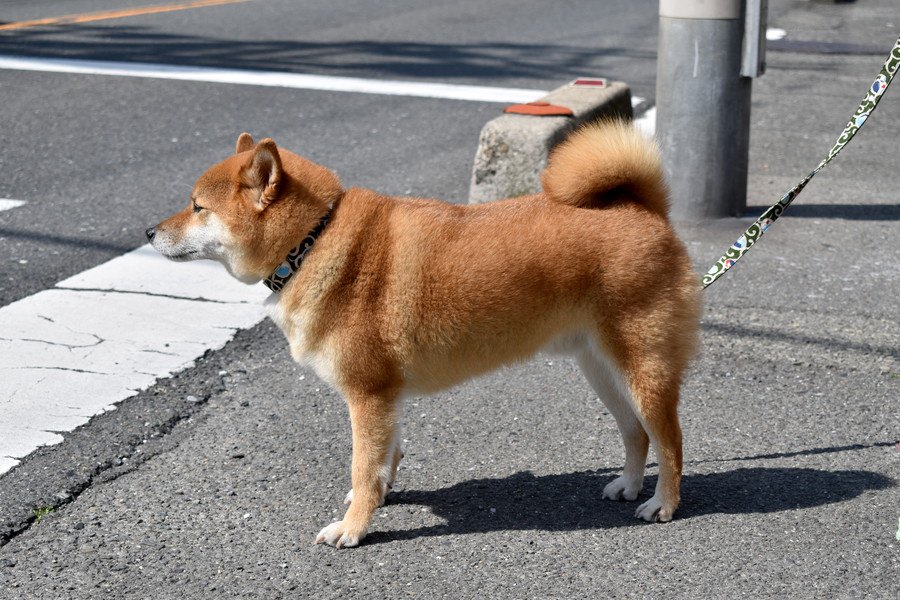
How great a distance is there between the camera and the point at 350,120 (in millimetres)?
9969

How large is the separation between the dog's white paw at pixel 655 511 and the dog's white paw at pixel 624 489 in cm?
14

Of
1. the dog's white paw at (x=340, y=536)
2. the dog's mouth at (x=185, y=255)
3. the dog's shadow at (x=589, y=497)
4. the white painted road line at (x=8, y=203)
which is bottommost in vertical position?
the dog's shadow at (x=589, y=497)

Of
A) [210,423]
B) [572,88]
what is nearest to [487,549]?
[210,423]

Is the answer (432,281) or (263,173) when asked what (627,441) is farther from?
(263,173)

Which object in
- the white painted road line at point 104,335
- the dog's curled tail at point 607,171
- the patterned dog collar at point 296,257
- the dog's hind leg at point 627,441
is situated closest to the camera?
the patterned dog collar at point 296,257

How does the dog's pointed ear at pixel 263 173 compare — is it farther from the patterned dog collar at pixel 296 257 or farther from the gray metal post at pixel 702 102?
the gray metal post at pixel 702 102

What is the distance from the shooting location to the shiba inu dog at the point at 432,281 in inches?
140

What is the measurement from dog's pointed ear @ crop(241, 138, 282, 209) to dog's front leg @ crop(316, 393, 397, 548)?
690 millimetres

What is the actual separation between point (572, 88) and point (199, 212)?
490cm

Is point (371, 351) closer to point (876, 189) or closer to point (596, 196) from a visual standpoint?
point (596, 196)

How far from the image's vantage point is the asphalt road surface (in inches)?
136

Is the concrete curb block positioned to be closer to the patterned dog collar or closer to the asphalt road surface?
the asphalt road surface

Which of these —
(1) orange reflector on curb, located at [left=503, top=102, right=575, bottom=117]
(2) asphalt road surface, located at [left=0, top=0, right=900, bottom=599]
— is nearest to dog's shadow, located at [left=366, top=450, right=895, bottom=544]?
(2) asphalt road surface, located at [left=0, top=0, right=900, bottom=599]

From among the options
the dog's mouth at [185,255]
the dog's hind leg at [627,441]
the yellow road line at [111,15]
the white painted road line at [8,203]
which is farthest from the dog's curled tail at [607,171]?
the yellow road line at [111,15]
